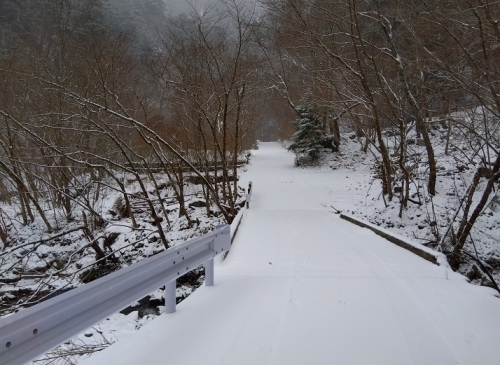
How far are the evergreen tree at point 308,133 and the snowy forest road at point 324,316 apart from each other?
20852 millimetres

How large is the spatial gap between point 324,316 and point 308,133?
24323 millimetres

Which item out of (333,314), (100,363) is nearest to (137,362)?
(100,363)

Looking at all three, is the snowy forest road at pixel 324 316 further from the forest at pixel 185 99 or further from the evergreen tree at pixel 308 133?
the evergreen tree at pixel 308 133

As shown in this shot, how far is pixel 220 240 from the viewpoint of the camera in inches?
171

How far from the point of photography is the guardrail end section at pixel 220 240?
4168mm

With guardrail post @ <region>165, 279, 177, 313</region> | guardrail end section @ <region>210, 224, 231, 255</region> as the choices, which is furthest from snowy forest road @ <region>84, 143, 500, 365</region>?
guardrail end section @ <region>210, 224, 231, 255</region>

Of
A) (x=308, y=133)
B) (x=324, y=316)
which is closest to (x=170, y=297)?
(x=324, y=316)

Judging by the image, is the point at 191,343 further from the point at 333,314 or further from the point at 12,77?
the point at 12,77

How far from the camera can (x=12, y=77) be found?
12.9 meters

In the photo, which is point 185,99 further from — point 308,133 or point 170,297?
point 308,133

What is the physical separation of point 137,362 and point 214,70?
11266 millimetres

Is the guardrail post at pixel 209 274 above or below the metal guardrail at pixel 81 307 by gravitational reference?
below

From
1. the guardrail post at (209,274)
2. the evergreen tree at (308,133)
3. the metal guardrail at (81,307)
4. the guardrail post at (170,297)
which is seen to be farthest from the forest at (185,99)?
the evergreen tree at (308,133)

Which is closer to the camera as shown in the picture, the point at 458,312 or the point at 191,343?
the point at 191,343
